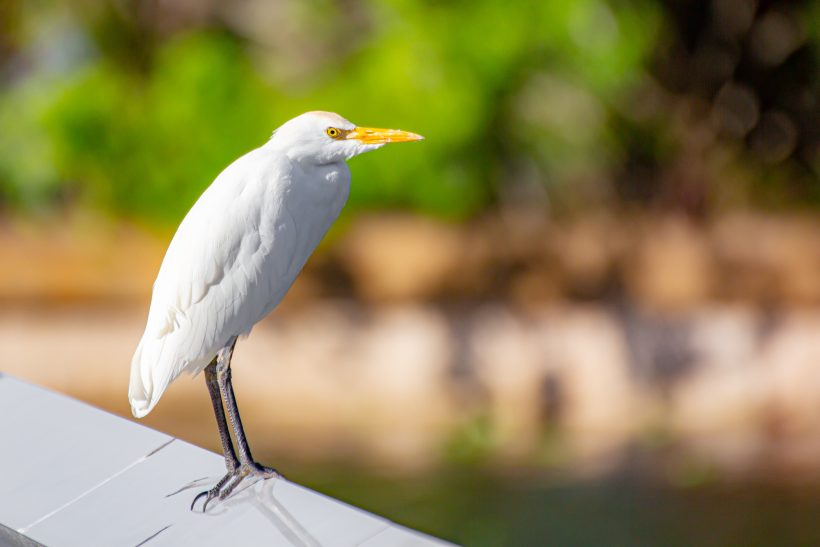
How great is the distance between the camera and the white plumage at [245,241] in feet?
3.61

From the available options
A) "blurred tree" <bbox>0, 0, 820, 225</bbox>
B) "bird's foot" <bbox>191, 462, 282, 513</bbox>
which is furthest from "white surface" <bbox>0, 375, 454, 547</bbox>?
"blurred tree" <bbox>0, 0, 820, 225</bbox>

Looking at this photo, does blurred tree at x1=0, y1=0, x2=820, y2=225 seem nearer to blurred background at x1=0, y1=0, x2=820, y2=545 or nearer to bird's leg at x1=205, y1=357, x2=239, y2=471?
blurred background at x1=0, y1=0, x2=820, y2=545

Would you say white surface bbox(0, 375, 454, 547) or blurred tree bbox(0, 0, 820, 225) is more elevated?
blurred tree bbox(0, 0, 820, 225)

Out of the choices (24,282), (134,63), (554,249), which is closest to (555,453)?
(554,249)

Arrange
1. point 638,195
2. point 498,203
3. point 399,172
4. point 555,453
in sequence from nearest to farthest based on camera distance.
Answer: point 555,453
point 399,172
point 498,203
point 638,195

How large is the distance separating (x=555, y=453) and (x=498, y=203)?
1370mm

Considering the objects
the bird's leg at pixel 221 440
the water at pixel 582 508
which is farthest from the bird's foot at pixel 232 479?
the water at pixel 582 508

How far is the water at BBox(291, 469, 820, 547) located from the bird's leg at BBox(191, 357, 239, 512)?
2.28m

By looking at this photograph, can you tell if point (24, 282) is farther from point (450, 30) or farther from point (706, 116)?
point (706, 116)

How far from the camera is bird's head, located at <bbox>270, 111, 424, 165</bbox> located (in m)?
1.09

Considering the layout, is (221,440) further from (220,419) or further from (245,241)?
(245,241)

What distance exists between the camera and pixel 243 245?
112cm

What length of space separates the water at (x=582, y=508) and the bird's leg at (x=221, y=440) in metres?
2.28

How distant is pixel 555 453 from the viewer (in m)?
3.87
